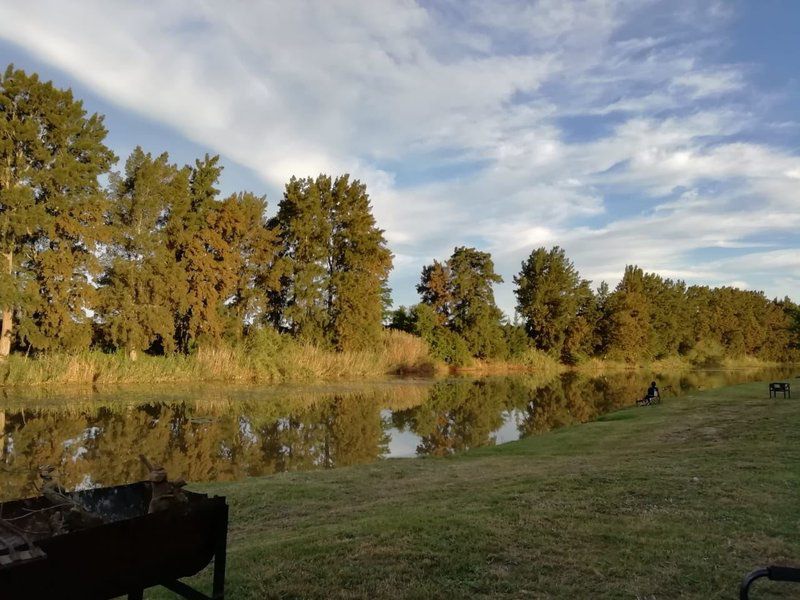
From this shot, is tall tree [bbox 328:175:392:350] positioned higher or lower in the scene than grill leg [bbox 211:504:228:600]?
higher

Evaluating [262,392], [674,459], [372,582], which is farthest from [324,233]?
[372,582]

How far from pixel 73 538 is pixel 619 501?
5217 mm

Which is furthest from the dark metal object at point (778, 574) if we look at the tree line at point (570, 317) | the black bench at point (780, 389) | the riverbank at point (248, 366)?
the tree line at point (570, 317)

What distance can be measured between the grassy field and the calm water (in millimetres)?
2908

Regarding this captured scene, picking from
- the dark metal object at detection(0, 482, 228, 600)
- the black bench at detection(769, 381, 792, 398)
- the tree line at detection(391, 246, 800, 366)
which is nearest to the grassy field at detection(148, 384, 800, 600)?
the dark metal object at detection(0, 482, 228, 600)

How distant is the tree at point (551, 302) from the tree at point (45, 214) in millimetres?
35580

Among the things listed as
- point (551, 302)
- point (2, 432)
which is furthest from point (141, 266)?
point (551, 302)

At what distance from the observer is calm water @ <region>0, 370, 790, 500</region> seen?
1040 centimetres

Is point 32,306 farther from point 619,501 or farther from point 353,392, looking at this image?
point 619,501

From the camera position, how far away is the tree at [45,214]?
73.5ft

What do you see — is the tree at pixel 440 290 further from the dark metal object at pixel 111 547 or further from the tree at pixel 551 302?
the dark metal object at pixel 111 547

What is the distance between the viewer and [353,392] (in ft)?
77.4

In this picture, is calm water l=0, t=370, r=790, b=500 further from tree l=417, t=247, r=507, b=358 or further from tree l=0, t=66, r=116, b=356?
tree l=417, t=247, r=507, b=358

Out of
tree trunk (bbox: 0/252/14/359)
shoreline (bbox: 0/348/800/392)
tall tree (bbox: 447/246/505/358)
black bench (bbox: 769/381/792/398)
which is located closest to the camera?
black bench (bbox: 769/381/792/398)
